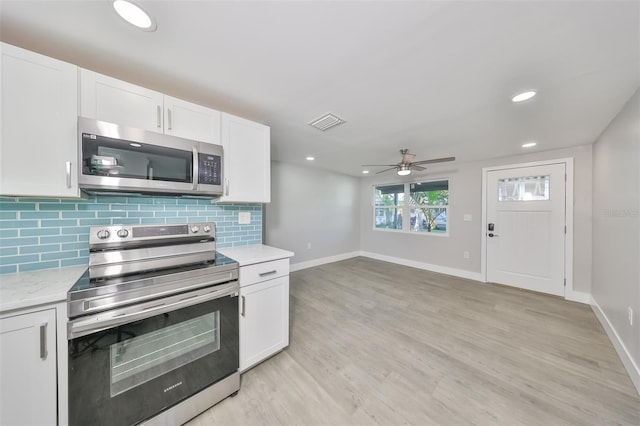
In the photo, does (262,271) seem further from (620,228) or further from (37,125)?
(620,228)

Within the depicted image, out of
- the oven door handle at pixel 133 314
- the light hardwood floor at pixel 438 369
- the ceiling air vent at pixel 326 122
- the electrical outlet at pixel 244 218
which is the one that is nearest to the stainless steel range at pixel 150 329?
the oven door handle at pixel 133 314

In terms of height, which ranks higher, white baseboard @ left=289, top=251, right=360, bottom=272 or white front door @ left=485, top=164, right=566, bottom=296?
white front door @ left=485, top=164, right=566, bottom=296

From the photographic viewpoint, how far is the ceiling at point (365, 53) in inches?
42.1

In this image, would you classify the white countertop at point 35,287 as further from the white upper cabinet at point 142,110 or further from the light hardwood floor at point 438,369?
the light hardwood floor at point 438,369

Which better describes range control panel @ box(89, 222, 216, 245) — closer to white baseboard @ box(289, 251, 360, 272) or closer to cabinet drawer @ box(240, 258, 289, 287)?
cabinet drawer @ box(240, 258, 289, 287)

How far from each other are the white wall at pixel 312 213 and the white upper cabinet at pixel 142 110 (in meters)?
2.51

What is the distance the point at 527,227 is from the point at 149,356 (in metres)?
5.10

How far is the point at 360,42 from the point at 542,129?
273 cm

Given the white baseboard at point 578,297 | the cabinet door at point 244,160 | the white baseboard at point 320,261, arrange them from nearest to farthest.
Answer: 1. the cabinet door at point 244,160
2. the white baseboard at point 578,297
3. the white baseboard at point 320,261

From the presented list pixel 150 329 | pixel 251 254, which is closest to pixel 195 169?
pixel 251 254

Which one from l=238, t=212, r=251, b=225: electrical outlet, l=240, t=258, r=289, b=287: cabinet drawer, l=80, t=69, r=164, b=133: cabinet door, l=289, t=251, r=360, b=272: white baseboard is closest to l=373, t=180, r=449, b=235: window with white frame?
l=289, t=251, r=360, b=272: white baseboard

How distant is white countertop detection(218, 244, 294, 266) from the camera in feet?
5.59

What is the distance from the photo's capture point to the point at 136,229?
1.52 metres

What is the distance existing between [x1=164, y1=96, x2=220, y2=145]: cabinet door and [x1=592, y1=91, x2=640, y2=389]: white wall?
3.45m
